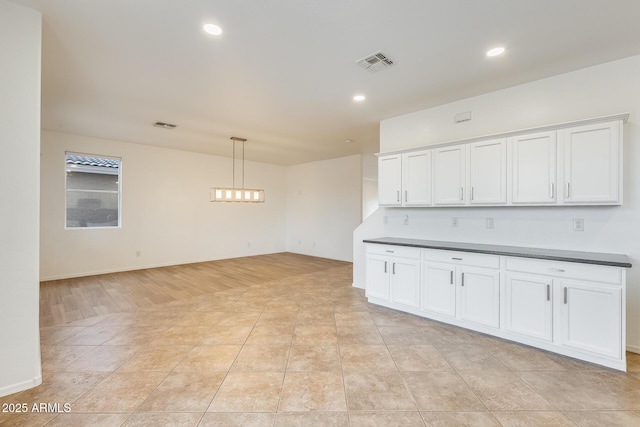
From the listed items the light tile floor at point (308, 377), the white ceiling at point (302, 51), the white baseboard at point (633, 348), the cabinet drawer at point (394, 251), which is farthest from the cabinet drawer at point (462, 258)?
the white ceiling at point (302, 51)

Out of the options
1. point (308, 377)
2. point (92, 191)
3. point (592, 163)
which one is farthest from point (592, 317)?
point (92, 191)

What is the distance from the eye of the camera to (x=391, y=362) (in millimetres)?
2496

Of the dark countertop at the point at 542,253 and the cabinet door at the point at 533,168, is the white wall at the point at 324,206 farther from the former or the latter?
the cabinet door at the point at 533,168

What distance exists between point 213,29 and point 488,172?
3.23 metres

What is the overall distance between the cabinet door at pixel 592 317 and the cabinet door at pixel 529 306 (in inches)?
4.5

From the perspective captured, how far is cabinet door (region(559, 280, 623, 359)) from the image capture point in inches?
92.6

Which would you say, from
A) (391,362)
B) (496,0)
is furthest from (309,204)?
(496,0)

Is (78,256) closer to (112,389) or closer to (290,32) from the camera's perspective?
(112,389)

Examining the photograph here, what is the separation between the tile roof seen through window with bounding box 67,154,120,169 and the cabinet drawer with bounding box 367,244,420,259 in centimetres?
584

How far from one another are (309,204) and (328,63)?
591 cm

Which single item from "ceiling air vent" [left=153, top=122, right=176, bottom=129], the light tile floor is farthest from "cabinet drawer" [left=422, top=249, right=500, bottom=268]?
"ceiling air vent" [left=153, top=122, right=176, bottom=129]

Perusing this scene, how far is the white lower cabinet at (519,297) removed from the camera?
7.85 ft

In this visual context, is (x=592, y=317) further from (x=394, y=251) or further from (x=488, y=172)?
→ (x=394, y=251)

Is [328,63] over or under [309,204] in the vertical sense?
over
